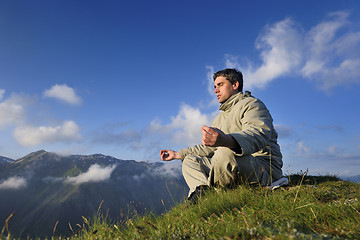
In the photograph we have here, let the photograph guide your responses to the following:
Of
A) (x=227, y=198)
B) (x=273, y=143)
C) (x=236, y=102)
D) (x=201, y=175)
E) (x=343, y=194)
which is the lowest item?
(x=343, y=194)

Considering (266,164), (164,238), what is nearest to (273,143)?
(266,164)

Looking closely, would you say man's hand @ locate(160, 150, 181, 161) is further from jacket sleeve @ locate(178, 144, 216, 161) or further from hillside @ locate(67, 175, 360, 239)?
hillside @ locate(67, 175, 360, 239)

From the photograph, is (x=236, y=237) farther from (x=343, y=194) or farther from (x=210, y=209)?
(x=343, y=194)

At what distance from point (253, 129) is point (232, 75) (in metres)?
2.97

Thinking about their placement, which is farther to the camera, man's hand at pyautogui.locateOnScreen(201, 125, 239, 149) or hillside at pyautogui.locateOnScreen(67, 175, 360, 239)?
man's hand at pyautogui.locateOnScreen(201, 125, 239, 149)

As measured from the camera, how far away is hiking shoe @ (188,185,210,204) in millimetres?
5391

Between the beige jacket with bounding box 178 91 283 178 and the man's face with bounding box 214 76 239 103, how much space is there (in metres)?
0.35

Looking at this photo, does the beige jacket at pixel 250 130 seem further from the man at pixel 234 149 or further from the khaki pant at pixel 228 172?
the khaki pant at pixel 228 172

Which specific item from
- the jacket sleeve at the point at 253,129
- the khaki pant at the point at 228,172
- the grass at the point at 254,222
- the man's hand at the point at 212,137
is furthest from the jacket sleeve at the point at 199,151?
the man's hand at the point at 212,137

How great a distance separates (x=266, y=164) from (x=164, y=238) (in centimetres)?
347

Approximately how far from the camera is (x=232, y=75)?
6887 millimetres

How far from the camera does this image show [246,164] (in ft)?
16.5

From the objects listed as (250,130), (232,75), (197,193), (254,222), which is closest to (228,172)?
(197,193)

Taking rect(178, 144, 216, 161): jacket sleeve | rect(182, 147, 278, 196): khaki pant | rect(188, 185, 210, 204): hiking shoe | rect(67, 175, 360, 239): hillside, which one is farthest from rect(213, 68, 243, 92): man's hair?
rect(67, 175, 360, 239): hillside
